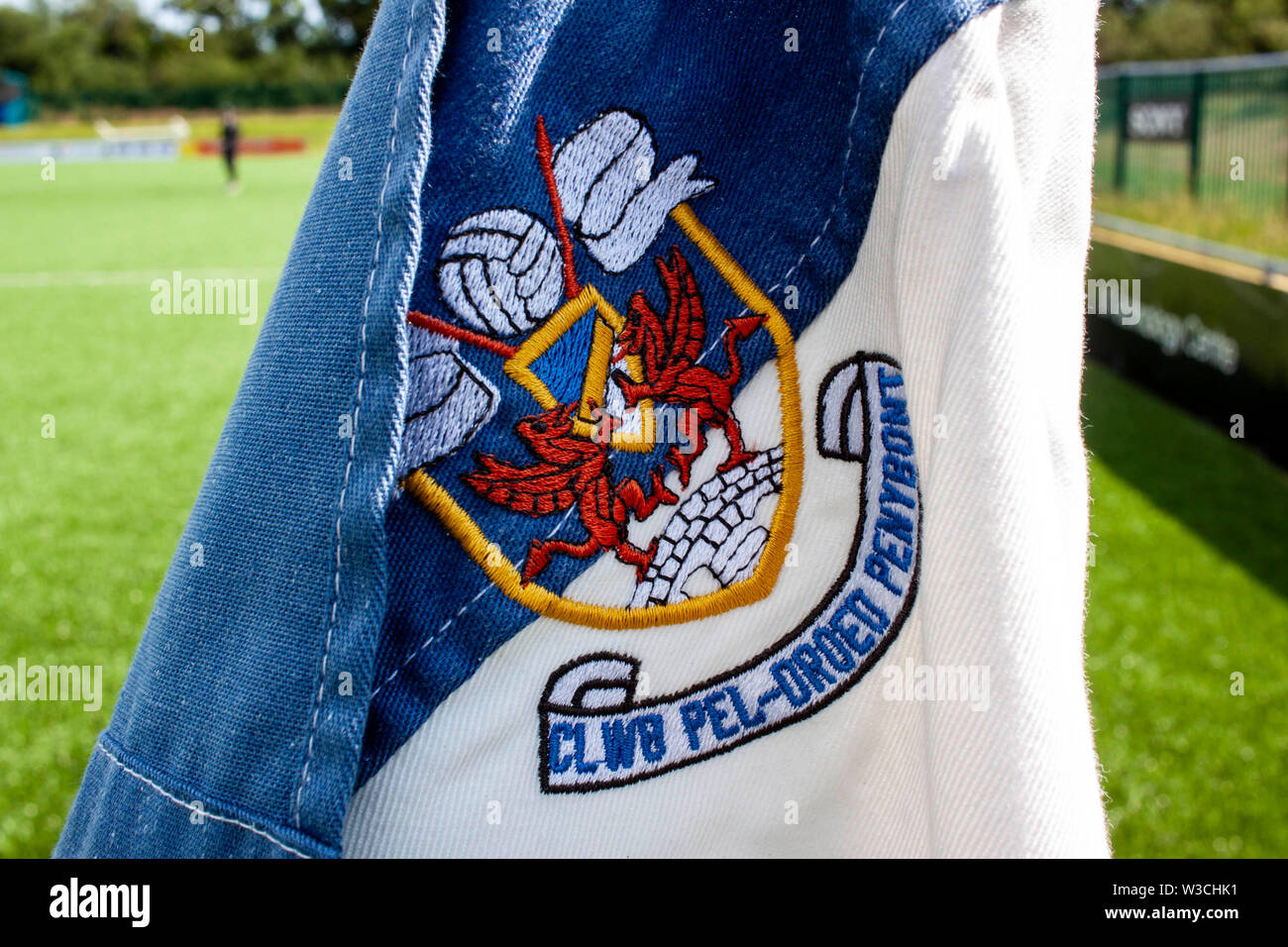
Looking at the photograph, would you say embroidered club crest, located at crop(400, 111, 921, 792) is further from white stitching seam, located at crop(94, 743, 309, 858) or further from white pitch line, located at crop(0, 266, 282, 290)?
white pitch line, located at crop(0, 266, 282, 290)

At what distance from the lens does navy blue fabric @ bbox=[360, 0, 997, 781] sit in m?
0.51

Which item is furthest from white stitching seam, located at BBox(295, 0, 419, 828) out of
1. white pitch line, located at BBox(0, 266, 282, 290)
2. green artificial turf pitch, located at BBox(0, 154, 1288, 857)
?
white pitch line, located at BBox(0, 266, 282, 290)

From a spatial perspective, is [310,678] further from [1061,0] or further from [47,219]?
[47,219]

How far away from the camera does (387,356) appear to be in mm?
483

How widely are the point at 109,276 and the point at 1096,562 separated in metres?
7.01

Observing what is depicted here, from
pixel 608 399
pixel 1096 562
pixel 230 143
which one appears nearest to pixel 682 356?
pixel 608 399

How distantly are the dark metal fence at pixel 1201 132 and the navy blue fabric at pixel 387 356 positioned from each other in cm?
456

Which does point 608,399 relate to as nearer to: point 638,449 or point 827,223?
point 638,449

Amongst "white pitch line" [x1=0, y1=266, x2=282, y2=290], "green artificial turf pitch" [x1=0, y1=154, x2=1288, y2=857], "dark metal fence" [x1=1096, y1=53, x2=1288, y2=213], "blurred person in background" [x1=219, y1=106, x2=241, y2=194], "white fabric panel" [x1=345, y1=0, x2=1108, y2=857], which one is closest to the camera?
"white fabric panel" [x1=345, y1=0, x2=1108, y2=857]

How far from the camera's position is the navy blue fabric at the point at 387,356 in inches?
18.9

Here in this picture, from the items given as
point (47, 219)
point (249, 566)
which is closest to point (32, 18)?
point (47, 219)

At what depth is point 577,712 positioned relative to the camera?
1.75 ft

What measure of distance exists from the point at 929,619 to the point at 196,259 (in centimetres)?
855

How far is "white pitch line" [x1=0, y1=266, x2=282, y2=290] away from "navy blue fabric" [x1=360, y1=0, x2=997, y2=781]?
7.00 metres
